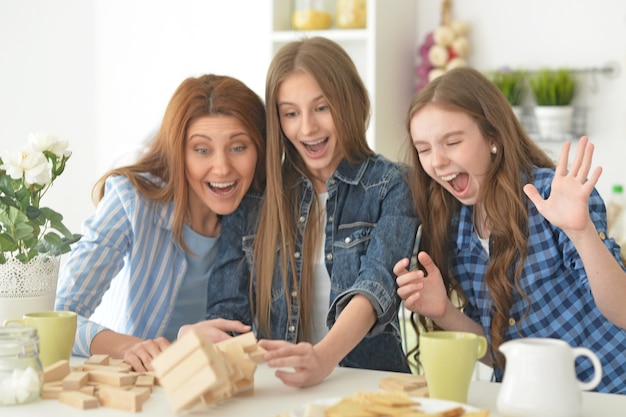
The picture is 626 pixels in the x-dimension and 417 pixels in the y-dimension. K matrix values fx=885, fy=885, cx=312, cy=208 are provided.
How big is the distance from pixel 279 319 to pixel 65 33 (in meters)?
2.21

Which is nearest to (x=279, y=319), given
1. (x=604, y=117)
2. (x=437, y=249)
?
(x=437, y=249)

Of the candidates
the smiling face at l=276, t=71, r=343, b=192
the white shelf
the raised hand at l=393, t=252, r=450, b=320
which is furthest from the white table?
the white shelf

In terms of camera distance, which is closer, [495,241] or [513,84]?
[495,241]

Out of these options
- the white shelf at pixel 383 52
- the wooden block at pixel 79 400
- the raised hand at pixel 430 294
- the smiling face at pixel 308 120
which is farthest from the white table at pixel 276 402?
the white shelf at pixel 383 52

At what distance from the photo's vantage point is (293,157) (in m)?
2.00

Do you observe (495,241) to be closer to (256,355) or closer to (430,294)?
(430,294)

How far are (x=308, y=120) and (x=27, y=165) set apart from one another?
622mm

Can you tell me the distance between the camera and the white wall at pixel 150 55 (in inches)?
131

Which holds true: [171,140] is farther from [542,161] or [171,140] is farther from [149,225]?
[542,161]

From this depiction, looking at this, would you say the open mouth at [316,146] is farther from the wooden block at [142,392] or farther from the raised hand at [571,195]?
the wooden block at [142,392]

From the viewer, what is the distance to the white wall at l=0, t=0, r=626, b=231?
3.34 m

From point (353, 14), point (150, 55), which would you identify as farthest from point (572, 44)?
point (150, 55)

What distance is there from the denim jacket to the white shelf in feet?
4.74

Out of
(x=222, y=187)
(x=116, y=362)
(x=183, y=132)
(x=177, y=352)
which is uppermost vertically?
(x=183, y=132)
